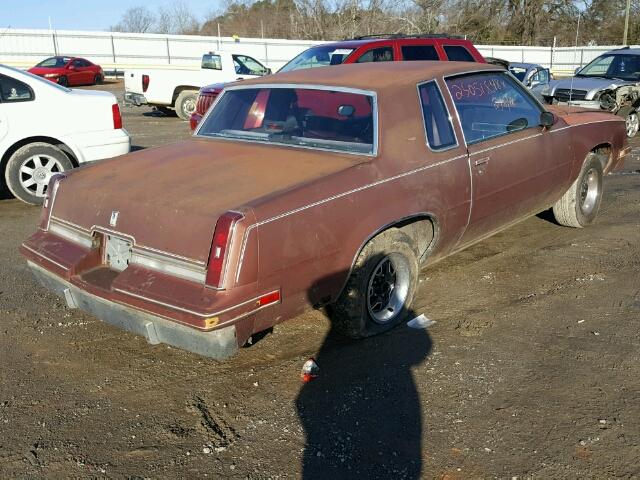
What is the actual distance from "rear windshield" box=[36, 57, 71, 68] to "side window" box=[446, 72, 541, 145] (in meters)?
26.2

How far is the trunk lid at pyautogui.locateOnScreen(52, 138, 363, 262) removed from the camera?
10.4 feet

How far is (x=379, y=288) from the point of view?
398 centimetres

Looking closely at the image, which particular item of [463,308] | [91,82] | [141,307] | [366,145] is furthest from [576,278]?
[91,82]

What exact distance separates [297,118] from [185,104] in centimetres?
1285

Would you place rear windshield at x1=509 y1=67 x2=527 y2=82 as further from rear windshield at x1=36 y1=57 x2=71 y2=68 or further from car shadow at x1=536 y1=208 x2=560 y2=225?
rear windshield at x1=36 y1=57 x2=71 y2=68

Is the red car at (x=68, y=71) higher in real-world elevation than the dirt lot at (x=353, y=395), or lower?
higher

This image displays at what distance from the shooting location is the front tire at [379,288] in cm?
366

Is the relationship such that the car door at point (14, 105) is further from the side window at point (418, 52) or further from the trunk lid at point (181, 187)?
the side window at point (418, 52)

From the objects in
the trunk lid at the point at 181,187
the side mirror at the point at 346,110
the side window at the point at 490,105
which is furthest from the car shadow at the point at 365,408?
the side window at the point at 490,105

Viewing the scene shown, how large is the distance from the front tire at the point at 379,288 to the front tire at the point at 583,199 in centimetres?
254

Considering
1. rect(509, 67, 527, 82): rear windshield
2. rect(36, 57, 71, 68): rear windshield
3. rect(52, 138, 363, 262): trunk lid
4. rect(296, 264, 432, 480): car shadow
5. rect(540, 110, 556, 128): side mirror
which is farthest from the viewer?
rect(36, 57, 71, 68): rear windshield

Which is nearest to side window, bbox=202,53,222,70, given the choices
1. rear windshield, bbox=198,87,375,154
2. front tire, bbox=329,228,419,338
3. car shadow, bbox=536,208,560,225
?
car shadow, bbox=536,208,560,225

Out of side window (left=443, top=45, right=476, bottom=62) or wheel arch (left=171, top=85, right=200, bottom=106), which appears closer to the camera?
side window (left=443, top=45, right=476, bottom=62)

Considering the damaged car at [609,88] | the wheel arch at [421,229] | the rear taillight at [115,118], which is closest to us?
the wheel arch at [421,229]
